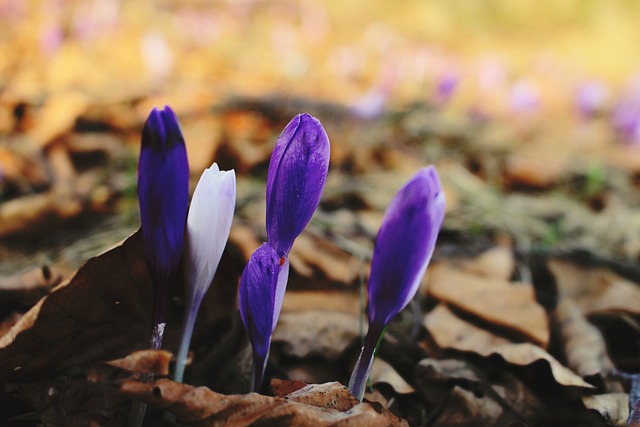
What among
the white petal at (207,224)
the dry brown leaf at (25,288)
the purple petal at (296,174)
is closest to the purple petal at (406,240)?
the purple petal at (296,174)

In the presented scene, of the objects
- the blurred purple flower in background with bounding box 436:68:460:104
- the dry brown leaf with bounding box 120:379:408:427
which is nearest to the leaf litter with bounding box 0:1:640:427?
the dry brown leaf with bounding box 120:379:408:427

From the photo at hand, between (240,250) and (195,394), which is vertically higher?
(195,394)

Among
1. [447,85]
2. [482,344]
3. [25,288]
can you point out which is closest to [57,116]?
[25,288]

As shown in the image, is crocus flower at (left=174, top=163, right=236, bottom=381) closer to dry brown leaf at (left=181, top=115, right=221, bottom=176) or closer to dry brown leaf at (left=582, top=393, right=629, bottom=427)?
dry brown leaf at (left=582, top=393, right=629, bottom=427)

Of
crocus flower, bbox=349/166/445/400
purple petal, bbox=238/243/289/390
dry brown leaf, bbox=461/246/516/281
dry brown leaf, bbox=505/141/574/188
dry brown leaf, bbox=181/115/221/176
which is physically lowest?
dry brown leaf, bbox=505/141/574/188

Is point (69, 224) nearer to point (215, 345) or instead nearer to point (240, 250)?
point (240, 250)

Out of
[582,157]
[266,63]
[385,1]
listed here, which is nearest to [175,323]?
[582,157]
